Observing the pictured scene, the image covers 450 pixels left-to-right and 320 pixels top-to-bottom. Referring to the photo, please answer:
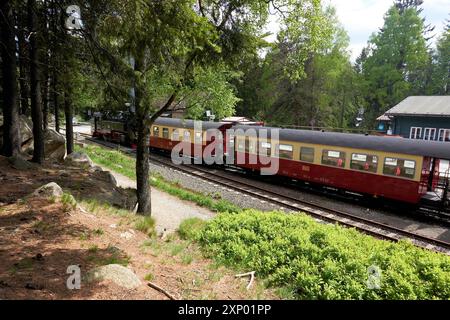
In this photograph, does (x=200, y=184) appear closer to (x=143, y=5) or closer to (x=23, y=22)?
(x=23, y=22)

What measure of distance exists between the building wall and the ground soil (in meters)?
27.9

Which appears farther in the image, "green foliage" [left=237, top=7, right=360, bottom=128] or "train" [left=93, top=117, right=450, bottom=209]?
"green foliage" [left=237, top=7, right=360, bottom=128]

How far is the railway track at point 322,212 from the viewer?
11.4 metres

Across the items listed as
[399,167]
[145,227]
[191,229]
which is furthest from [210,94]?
[399,167]

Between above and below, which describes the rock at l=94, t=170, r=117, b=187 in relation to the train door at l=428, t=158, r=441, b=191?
below

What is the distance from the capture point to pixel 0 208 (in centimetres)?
730

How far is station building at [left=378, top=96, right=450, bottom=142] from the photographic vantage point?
92.8 ft

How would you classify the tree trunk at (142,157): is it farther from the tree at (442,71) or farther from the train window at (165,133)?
the tree at (442,71)

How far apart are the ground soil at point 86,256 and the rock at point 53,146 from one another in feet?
26.0

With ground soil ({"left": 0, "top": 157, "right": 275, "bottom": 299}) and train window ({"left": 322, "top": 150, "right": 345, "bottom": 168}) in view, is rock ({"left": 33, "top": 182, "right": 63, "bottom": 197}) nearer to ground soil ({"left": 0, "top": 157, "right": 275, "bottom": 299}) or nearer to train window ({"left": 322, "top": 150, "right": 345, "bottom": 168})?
ground soil ({"left": 0, "top": 157, "right": 275, "bottom": 299})
